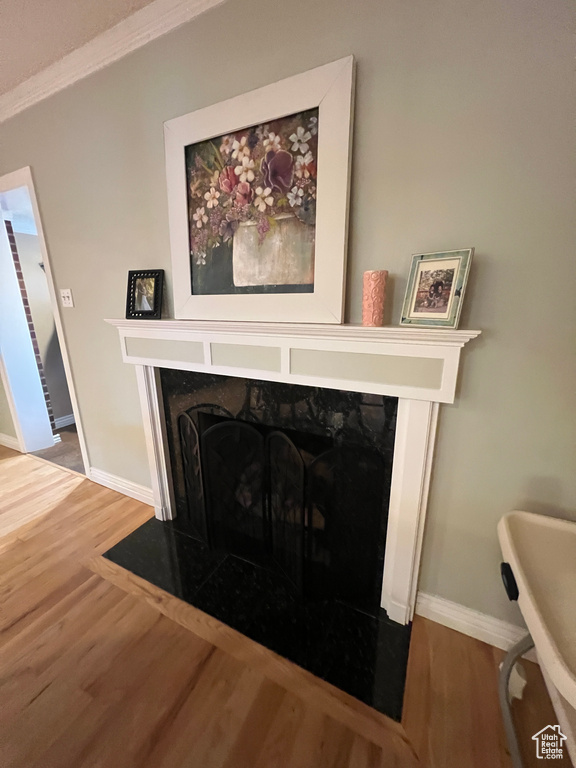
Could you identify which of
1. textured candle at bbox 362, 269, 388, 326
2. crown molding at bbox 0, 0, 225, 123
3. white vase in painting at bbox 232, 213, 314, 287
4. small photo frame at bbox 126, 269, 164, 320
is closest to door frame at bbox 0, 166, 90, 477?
crown molding at bbox 0, 0, 225, 123

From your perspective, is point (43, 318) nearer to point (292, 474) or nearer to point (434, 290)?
point (292, 474)

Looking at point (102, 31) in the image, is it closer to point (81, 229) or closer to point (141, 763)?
point (81, 229)

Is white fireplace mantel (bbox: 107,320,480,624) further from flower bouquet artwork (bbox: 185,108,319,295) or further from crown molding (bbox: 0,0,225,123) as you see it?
crown molding (bbox: 0,0,225,123)

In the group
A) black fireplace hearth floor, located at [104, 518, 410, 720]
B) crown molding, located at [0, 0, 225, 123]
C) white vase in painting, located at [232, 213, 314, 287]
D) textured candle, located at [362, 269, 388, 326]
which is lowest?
black fireplace hearth floor, located at [104, 518, 410, 720]

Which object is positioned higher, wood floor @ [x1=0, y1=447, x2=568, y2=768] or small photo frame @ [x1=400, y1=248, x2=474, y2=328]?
small photo frame @ [x1=400, y1=248, x2=474, y2=328]

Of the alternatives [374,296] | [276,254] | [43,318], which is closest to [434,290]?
[374,296]

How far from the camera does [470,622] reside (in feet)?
3.89

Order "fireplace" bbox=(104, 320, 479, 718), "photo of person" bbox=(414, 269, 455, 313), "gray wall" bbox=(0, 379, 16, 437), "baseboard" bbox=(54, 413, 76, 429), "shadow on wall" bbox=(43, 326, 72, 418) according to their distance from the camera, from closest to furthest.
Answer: "photo of person" bbox=(414, 269, 455, 313), "fireplace" bbox=(104, 320, 479, 718), "gray wall" bbox=(0, 379, 16, 437), "shadow on wall" bbox=(43, 326, 72, 418), "baseboard" bbox=(54, 413, 76, 429)

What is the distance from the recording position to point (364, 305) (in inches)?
39.4

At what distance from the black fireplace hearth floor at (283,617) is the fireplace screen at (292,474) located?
7 centimetres

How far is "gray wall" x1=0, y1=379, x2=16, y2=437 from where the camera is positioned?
2.66 meters

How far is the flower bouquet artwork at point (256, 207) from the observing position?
1053 millimetres

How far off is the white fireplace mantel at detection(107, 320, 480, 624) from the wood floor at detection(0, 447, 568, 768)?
0.29m

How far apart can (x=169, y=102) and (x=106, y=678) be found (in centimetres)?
219
